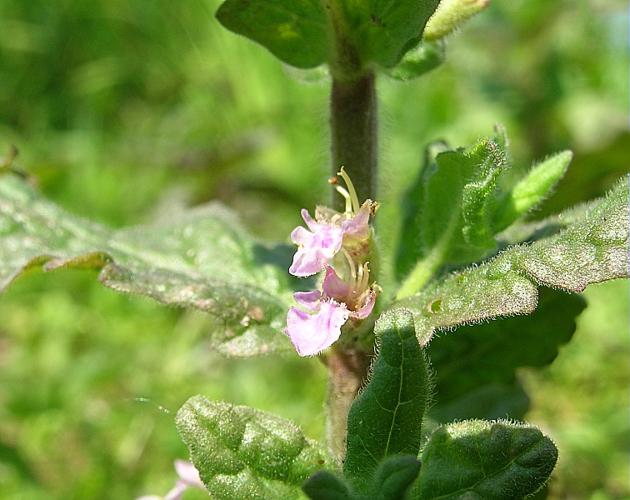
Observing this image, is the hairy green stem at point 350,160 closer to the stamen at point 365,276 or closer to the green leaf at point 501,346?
the stamen at point 365,276

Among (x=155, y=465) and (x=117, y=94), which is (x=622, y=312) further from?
(x=117, y=94)

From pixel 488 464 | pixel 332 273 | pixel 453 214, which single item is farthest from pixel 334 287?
pixel 488 464

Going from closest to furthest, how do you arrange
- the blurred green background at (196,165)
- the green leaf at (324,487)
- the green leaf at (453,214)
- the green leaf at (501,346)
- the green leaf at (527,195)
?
the green leaf at (324,487), the green leaf at (453,214), the green leaf at (527,195), the green leaf at (501,346), the blurred green background at (196,165)

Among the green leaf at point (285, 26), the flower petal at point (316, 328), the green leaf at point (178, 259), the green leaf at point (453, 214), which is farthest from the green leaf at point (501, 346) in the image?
the green leaf at point (285, 26)

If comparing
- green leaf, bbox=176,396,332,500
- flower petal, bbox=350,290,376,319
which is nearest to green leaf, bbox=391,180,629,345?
flower petal, bbox=350,290,376,319

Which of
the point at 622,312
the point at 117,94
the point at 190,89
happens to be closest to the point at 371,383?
the point at 622,312

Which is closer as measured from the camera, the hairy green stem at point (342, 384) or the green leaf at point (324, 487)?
the green leaf at point (324, 487)
